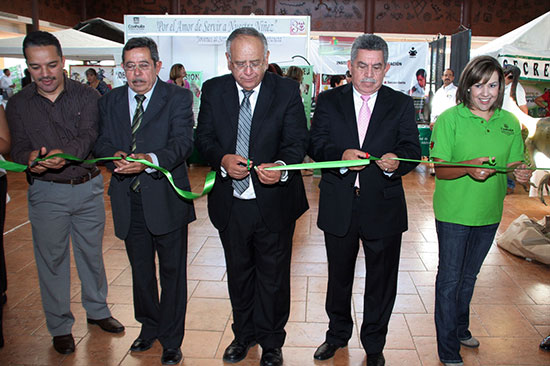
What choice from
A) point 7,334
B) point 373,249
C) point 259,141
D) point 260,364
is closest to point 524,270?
point 373,249

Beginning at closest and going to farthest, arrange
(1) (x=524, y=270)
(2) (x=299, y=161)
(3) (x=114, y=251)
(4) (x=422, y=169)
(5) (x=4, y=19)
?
(2) (x=299, y=161) → (1) (x=524, y=270) → (3) (x=114, y=251) → (4) (x=422, y=169) → (5) (x=4, y=19)

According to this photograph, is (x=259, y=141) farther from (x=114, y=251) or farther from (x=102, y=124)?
(x=114, y=251)

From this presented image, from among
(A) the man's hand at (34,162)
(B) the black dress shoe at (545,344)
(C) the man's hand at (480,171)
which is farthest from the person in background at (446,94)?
(A) the man's hand at (34,162)

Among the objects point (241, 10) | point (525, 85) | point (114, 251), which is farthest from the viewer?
→ point (241, 10)

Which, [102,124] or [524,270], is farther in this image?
[524,270]

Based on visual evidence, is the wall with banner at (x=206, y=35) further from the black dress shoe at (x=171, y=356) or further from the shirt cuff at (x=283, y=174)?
the black dress shoe at (x=171, y=356)

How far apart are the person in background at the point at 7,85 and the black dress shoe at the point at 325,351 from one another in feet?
38.5

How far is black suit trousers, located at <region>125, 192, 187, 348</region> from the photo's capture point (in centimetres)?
279

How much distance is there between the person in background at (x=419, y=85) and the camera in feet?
34.3

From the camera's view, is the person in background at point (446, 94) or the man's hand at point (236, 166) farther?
the person in background at point (446, 94)

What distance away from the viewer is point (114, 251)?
188 inches

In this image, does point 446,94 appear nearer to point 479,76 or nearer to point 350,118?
point 479,76

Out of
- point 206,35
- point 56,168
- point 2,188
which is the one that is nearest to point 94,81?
point 206,35

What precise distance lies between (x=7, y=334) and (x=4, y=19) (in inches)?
474
